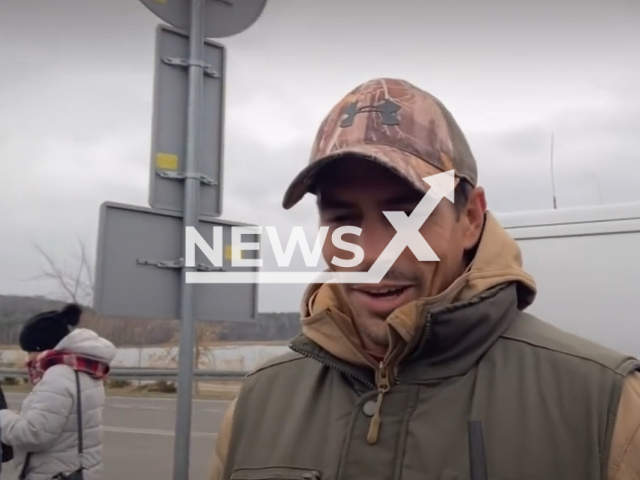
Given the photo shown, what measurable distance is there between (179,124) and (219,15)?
0.53 m

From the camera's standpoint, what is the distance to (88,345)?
431 centimetres

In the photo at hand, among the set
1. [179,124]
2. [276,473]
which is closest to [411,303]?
[276,473]

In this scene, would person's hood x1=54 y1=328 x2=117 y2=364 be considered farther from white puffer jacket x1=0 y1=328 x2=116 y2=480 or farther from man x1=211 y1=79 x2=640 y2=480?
man x1=211 y1=79 x2=640 y2=480

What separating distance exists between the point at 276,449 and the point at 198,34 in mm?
2328

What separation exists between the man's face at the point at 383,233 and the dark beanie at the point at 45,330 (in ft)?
10.8

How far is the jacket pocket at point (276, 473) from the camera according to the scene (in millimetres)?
1456

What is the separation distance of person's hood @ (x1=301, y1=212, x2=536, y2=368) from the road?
446 cm

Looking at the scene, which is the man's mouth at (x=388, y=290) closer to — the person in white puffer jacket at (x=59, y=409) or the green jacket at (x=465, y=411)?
the green jacket at (x=465, y=411)

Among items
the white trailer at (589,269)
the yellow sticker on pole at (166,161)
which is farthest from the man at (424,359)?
the white trailer at (589,269)

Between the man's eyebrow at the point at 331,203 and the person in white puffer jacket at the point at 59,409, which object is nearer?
the man's eyebrow at the point at 331,203

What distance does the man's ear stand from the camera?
1530 millimetres

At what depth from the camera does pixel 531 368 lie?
136 cm

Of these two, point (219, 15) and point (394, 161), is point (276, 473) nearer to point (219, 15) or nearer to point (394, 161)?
point (394, 161)

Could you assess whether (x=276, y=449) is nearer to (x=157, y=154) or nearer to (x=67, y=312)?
(x=157, y=154)
